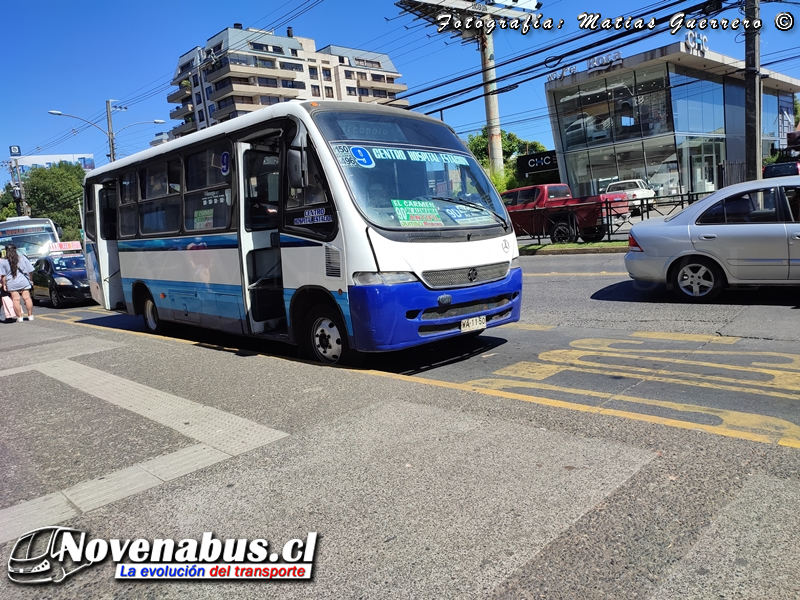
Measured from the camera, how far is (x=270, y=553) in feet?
9.99

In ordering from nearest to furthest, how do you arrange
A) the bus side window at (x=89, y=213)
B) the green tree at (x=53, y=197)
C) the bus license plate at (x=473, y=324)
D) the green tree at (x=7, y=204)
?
the bus license plate at (x=473, y=324) < the bus side window at (x=89, y=213) < the green tree at (x=53, y=197) < the green tree at (x=7, y=204)

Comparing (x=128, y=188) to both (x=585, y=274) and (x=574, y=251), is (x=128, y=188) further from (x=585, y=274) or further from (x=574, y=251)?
(x=574, y=251)

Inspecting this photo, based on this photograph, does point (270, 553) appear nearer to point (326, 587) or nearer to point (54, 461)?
point (326, 587)

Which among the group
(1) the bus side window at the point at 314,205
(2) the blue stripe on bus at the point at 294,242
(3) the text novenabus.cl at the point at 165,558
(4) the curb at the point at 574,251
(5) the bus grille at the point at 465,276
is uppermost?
(1) the bus side window at the point at 314,205

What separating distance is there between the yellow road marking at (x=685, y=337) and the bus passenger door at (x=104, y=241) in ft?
30.0

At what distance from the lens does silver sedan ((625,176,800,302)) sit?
831cm

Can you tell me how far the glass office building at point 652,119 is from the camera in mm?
35188

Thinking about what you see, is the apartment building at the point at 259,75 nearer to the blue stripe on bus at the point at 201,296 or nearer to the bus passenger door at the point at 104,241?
the bus passenger door at the point at 104,241

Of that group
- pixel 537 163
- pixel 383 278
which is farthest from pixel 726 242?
pixel 537 163

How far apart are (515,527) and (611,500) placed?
0.58 meters

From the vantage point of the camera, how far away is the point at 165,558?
3062mm

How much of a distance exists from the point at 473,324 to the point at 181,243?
479cm

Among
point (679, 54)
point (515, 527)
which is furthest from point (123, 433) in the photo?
point (679, 54)

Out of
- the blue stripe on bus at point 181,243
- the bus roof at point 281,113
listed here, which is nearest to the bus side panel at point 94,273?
the blue stripe on bus at point 181,243
